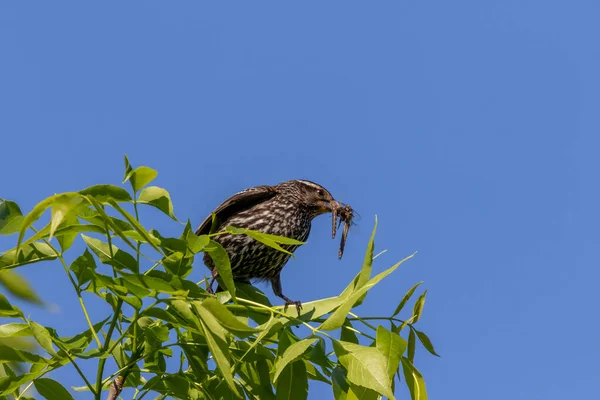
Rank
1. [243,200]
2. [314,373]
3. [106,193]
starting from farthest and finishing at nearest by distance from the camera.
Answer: [243,200] → [314,373] → [106,193]

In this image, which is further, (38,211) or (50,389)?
(50,389)

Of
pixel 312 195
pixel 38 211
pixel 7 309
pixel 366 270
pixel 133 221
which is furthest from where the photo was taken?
pixel 312 195

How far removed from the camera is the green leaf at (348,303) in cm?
314

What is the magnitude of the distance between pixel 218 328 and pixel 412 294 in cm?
81

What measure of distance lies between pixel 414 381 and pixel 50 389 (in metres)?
1.43

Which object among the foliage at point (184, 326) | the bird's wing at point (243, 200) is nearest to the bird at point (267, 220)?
the bird's wing at point (243, 200)

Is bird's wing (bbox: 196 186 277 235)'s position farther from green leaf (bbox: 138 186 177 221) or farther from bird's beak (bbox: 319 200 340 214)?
green leaf (bbox: 138 186 177 221)

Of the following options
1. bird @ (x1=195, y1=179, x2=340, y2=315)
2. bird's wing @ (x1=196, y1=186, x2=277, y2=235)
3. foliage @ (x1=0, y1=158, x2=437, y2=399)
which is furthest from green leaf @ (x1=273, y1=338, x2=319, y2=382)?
bird's wing @ (x1=196, y1=186, x2=277, y2=235)

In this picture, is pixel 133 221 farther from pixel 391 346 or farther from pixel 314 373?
pixel 314 373

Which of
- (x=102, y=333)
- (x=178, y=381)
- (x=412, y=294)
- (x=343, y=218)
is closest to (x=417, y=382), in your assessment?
(x=412, y=294)

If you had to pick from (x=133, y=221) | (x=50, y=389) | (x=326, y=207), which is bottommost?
(x=50, y=389)

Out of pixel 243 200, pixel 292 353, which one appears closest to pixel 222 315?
pixel 292 353

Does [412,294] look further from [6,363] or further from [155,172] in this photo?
[6,363]

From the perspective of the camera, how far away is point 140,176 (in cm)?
322
